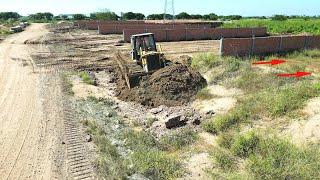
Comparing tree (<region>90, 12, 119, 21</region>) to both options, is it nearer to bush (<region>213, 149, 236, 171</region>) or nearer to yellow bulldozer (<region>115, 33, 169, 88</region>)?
yellow bulldozer (<region>115, 33, 169, 88</region>)

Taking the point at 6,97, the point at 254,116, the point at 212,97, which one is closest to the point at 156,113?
the point at 212,97

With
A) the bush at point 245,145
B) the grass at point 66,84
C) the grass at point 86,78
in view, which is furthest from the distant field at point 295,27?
the bush at point 245,145

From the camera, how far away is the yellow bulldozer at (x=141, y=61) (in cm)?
1855

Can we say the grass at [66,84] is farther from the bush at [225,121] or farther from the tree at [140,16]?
the tree at [140,16]

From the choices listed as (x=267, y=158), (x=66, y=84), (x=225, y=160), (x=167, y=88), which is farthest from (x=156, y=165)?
(x=66, y=84)

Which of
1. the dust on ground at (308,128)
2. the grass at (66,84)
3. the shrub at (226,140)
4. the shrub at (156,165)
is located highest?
the dust on ground at (308,128)

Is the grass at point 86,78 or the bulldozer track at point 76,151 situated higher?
the grass at point 86,78

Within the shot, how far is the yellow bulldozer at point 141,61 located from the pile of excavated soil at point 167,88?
1.45 ft

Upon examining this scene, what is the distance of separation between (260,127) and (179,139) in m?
2.53

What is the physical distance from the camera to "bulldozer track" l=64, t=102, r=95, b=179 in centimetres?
1043

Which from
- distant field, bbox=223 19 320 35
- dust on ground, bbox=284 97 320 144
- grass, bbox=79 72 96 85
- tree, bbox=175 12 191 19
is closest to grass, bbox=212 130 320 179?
dust on ground, bbox=284 97 320 144

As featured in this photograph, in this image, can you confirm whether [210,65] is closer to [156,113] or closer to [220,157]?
[156,113]

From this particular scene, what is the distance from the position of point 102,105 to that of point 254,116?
22.1ft

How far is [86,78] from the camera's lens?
21.3 metres
